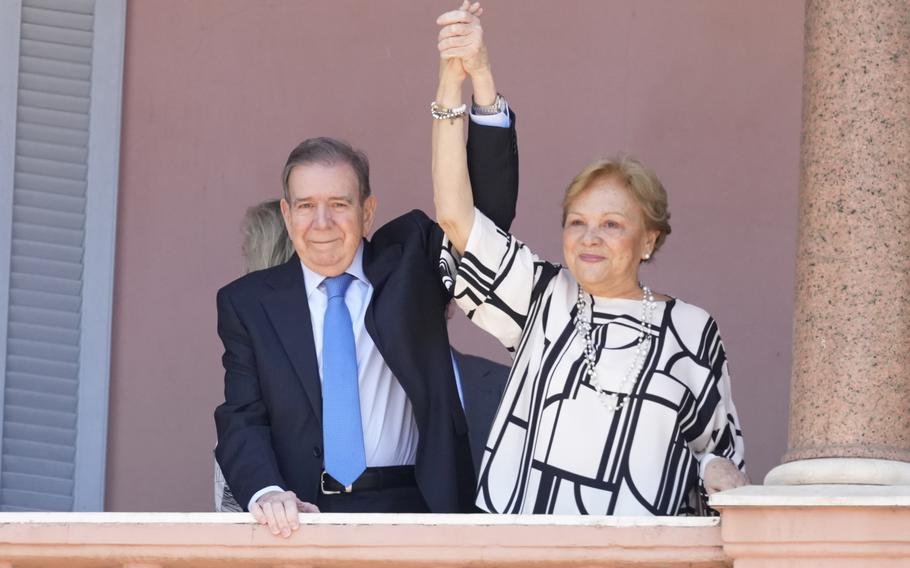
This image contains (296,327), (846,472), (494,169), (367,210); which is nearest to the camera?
(846,472)

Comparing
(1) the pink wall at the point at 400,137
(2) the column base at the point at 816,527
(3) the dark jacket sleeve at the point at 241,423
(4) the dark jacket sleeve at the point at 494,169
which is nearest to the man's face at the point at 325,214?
(3) the dark jacket sleeve at the point at 241,423

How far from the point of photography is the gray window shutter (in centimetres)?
694

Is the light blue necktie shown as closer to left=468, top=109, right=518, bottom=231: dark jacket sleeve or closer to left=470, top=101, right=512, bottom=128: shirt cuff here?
left=468, top=109, right=518, bottom=231: dark jacket sleeve

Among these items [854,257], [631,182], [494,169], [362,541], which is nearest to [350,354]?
[494,169]

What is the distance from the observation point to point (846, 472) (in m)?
4.07

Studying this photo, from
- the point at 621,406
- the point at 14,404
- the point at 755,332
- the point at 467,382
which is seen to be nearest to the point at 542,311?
the point at 621,406

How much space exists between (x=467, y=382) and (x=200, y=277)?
158 cm

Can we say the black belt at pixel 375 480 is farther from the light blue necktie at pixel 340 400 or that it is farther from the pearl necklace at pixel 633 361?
the pearl necklace at pixel 633 361

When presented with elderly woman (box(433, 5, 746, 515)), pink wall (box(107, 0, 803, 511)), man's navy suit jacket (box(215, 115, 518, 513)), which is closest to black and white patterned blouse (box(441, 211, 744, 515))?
elderly woman (box(433, 5, 746, 515))

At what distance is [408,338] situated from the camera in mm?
4691

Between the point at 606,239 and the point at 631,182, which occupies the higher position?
the point at 631,182

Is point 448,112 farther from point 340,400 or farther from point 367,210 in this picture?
point 340,400

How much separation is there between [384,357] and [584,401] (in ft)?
1.89

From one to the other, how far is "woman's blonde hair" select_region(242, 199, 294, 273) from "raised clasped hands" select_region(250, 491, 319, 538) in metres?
1.38
